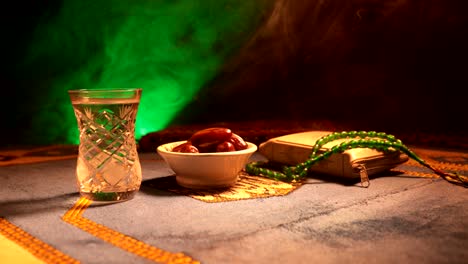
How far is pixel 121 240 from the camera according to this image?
100 centimetres

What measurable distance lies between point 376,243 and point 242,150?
1.67 feet

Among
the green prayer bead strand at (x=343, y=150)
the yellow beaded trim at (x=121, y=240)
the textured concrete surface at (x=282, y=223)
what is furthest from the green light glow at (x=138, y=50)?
the yellow beaded trim at (x=121, y=240)

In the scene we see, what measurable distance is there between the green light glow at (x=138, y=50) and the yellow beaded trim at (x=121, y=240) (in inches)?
60.8

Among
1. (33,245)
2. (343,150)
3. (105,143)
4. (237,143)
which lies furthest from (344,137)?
(33,245)

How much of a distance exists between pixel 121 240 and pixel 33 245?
17 centimetres

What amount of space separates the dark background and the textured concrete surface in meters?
1.15

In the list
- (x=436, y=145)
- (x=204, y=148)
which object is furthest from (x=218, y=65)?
(x=204, y=148)

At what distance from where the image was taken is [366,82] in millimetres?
2725

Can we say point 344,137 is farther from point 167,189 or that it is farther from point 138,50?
point 138,50

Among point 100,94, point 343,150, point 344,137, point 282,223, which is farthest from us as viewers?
point 344,137

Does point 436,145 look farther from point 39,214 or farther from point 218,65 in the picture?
point 39,214

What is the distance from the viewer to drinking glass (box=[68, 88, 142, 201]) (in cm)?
126

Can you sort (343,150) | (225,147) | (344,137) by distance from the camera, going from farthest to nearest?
(344,137)
(343,150)
(225,147)

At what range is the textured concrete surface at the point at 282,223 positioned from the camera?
3.04 ft
